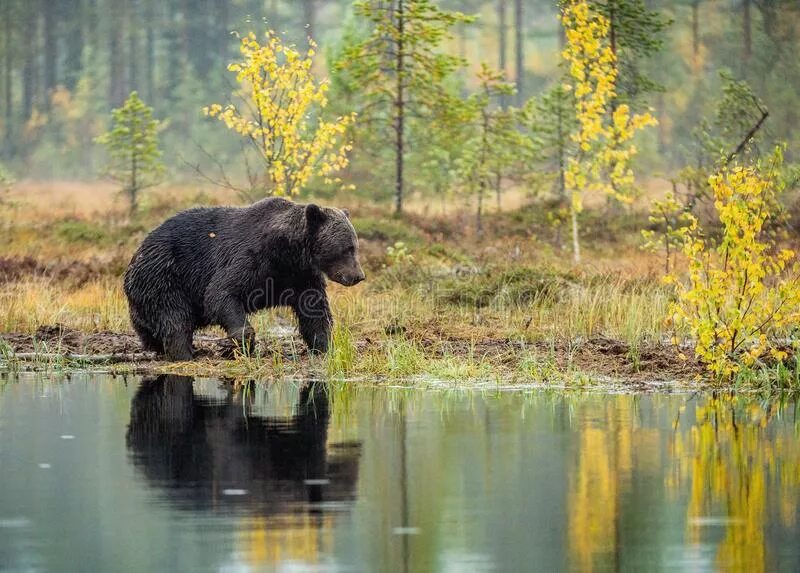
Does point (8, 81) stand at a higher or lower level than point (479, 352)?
higher

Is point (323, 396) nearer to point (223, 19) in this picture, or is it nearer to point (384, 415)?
point (384, 415)

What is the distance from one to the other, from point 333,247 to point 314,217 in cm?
34

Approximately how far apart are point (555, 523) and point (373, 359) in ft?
20.9

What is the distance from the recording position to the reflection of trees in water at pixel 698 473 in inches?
263

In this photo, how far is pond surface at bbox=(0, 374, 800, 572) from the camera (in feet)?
21.1

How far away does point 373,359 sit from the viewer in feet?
43.9

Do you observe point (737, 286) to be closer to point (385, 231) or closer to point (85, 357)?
point (85, 357)

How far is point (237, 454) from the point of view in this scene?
29.6 ft

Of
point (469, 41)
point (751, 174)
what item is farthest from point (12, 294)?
point (469, 41)

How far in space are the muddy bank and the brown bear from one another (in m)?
0.38

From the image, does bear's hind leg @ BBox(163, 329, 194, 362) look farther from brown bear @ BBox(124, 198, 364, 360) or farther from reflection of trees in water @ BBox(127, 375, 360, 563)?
reflection of trees in water @ BBox(127, 375, 360, 563)

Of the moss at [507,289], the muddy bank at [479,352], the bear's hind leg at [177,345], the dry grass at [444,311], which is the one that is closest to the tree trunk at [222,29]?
the dry grass at [444,311]

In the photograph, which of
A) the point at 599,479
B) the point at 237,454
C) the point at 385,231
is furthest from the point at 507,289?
the point at 385,231

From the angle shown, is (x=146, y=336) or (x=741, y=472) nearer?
(x=741, y=472)
